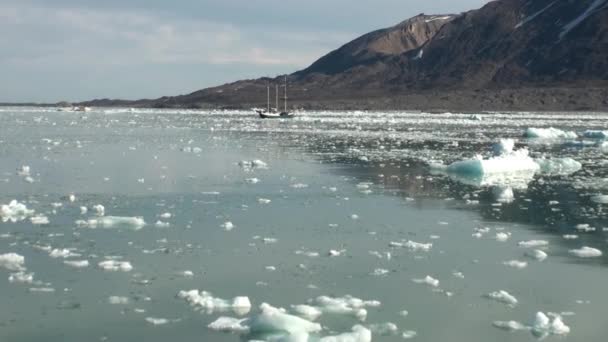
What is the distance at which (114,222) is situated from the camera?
10.6 m

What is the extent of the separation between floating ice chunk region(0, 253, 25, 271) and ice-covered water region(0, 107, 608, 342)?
0.03 m

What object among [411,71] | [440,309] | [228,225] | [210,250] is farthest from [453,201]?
[411,71]

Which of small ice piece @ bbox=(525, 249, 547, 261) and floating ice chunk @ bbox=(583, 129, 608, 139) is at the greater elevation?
small ice piece @ bbox=(525, 249, 547, 261)

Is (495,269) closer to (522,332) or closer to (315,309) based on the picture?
(522,332)

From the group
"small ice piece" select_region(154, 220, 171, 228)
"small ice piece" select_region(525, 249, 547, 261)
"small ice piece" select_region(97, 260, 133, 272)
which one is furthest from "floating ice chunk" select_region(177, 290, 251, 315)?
"small ice piece" select_region(525, 249, 547, 261)

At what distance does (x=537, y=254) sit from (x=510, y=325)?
9.50 ft

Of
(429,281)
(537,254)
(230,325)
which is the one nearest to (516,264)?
(537,254)

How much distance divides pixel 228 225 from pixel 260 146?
664 inches

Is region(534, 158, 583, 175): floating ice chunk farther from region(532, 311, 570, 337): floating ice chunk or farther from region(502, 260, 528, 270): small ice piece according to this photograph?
region(532, 311, 570, 337): floating ice chunk

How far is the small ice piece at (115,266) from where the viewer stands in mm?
8094

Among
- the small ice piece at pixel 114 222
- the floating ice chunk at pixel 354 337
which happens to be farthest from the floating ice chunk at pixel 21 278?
the floating ice chunk at pixel 354 337

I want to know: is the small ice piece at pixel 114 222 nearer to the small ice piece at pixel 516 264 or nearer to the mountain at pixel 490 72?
the small ice piece at pixel 516 264

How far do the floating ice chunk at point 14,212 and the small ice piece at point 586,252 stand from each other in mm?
7460

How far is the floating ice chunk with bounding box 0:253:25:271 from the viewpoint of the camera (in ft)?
26.4
